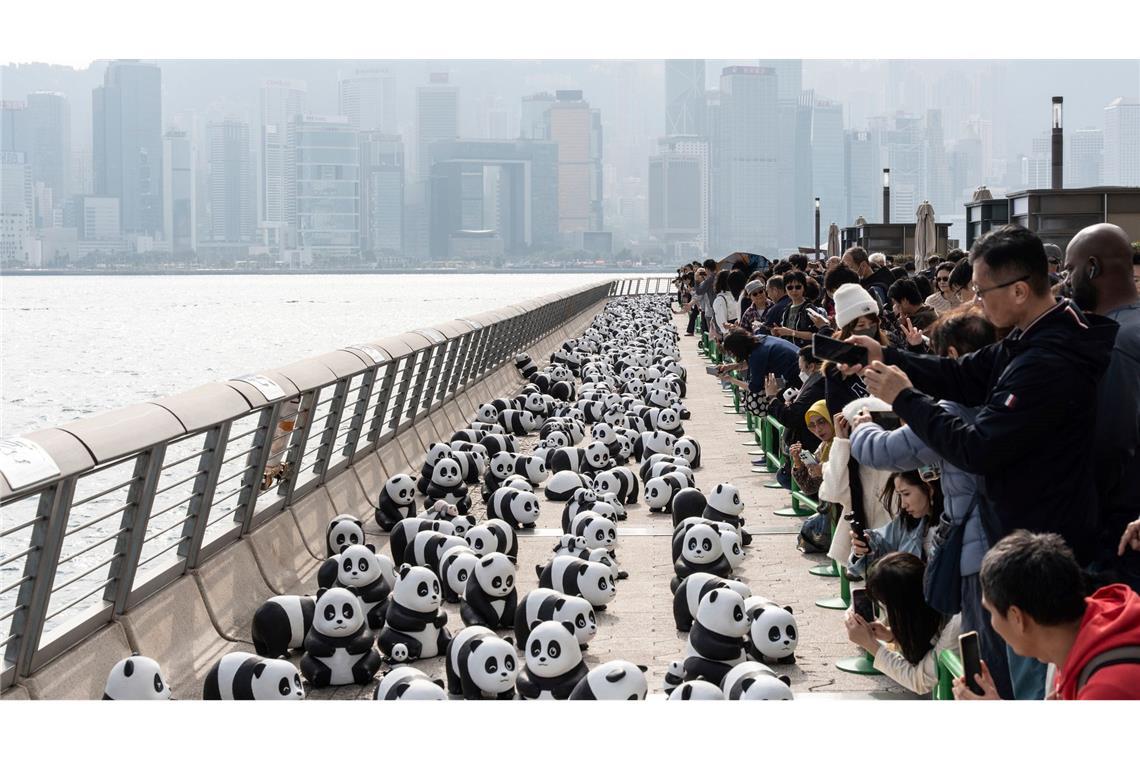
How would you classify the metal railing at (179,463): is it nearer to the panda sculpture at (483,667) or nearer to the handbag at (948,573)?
the panda sculpture at (483,667)

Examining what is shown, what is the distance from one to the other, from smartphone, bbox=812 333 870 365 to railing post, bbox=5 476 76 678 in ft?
11.5

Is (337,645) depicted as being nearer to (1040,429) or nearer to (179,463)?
(179,463)

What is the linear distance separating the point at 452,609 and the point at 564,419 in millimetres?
7937

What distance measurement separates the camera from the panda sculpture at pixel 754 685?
6.07m

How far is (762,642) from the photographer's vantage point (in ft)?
25.3

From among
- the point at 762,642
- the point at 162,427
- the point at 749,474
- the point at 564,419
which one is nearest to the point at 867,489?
the point at 762,642

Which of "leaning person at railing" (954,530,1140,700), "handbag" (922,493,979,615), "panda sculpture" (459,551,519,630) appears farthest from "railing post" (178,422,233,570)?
"leaning person at railing" (954,530,1140,700)

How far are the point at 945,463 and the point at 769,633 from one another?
2.44 meters

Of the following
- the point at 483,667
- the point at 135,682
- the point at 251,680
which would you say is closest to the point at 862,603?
the point at 483,667

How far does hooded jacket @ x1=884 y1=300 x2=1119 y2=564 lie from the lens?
15.6 ft

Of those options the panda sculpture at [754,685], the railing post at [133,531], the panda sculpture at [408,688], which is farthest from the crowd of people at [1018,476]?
the railing post at [133,531]

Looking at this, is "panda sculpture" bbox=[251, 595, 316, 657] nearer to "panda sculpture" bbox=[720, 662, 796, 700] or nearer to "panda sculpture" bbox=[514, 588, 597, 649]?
"panda sculpture" bbox=[514, 588, 597, 649]

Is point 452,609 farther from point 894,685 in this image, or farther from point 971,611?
point 971,611

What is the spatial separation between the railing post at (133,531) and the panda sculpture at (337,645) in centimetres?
104
